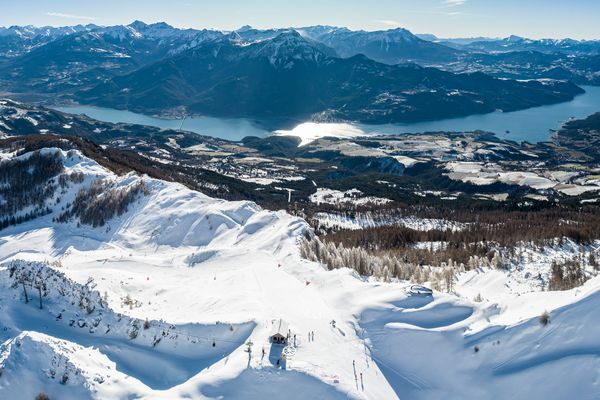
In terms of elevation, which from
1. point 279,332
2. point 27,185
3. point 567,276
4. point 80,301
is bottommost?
point 27,185

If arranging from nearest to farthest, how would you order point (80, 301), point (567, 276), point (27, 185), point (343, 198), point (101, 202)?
point (80, 301) < point (567, 276) < point (101, 202) < point (27, 185) < point (343, 198)

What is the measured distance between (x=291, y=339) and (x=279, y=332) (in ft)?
3.04

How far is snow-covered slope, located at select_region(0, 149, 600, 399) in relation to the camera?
87.5 ft

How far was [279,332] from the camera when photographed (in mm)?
32062

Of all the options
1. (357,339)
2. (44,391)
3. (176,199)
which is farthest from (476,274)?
(176,199)

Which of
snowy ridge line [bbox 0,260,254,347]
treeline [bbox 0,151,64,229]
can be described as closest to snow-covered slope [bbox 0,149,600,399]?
snowy ridge line [bbox 0,260,254,347]

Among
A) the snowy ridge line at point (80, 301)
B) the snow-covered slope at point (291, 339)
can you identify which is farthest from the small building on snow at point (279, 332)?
the snowy ridge line at point (80, 301)

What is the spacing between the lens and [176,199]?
269 ft

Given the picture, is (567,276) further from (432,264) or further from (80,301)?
(80,301)

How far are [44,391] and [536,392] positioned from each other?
26.2m

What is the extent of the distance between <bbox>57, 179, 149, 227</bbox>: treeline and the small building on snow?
57.6 meters

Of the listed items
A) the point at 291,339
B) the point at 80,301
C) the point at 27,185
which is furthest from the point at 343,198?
the point at 291,339

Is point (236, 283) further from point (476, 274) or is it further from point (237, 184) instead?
point (237, 184)

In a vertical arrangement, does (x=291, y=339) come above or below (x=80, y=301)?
below
